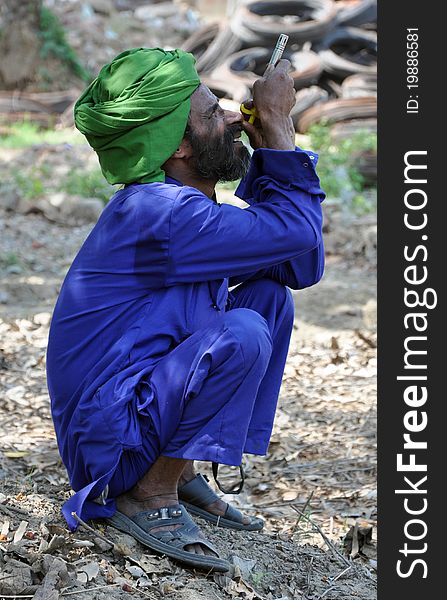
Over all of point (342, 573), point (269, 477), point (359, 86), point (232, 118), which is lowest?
point (359, 86)

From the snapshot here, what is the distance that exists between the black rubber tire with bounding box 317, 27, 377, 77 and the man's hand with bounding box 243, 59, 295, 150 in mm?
10088

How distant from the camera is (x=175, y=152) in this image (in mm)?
3033

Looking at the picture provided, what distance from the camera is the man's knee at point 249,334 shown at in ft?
9.11

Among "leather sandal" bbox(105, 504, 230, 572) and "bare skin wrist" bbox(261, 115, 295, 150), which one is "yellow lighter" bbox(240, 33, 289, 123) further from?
"leather sandal" bbox(105, 504, 230, 572)

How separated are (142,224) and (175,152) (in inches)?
13.1

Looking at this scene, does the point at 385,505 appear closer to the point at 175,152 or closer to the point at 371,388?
the point at 175,152

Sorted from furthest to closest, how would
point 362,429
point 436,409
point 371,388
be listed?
point 371,388 < point 362,429 < point 436,409

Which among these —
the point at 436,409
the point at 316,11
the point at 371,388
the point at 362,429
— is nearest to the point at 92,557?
the point at 436,409

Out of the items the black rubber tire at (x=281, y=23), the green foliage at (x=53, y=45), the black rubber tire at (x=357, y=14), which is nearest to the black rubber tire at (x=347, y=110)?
the black rubber tire at (x=281, y=23)

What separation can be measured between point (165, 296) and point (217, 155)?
1.63ft

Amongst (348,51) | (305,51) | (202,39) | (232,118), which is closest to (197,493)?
(232,118)

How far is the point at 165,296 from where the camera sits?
291cm

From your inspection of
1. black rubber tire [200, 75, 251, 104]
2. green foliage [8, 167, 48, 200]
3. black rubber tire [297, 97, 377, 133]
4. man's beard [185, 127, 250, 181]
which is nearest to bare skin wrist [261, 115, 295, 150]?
man's beard [185, 127, 250, 181]

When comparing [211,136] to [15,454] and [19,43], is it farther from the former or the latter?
[19,43]
